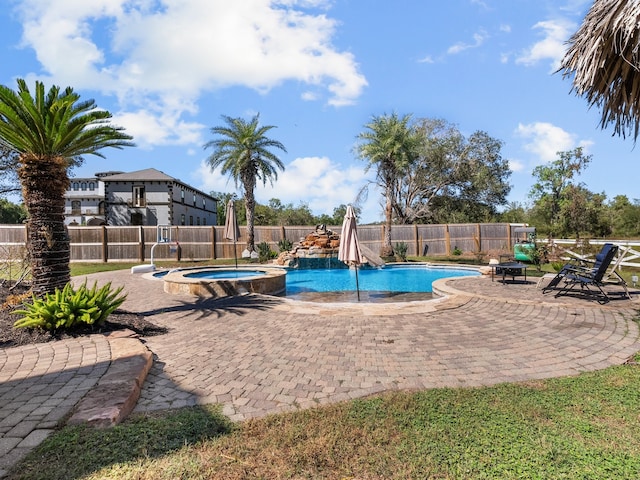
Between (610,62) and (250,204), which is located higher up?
(250,204)

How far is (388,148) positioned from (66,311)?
61.0 ft

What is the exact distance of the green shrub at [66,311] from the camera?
507cm

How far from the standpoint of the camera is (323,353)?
4539mm

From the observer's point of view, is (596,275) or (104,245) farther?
(104,245)

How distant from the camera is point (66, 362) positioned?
4055 millimetres

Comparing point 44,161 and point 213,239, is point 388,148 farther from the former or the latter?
point 44,161

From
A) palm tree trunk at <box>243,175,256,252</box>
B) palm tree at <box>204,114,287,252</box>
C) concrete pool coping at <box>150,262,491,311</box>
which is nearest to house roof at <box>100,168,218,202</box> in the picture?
palm tree at <box>204,114,287,252</box>

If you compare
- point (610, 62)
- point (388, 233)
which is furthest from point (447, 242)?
point (610, 62)

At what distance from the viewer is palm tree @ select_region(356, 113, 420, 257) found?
20.4 m

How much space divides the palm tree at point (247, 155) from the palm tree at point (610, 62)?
18.3 meters

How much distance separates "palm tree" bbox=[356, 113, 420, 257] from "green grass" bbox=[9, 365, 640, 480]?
18.6 meters

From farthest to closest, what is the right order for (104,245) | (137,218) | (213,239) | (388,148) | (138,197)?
(138,197), (137,218), (213,239), (104,245), (388,148)

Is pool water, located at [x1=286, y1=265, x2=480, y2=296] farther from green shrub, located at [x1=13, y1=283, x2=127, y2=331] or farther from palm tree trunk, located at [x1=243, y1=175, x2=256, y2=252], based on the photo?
green shrub, located at [x1=13, y1=283, x2=127, y2=331]

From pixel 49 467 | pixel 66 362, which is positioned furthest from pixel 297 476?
pixel 66 362
